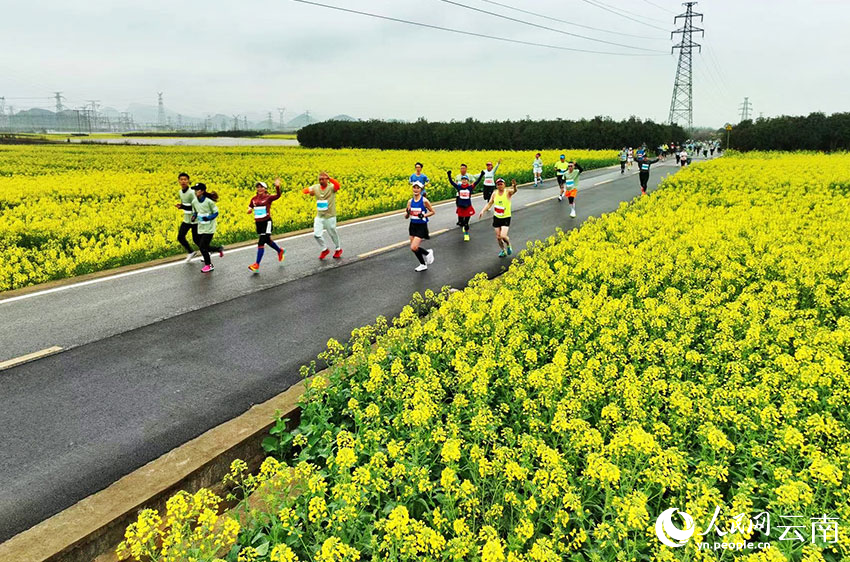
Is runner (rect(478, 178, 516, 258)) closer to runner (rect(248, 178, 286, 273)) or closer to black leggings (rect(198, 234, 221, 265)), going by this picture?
runner (rect(248, 178, 286, 273))

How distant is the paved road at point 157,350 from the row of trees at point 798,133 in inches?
2968

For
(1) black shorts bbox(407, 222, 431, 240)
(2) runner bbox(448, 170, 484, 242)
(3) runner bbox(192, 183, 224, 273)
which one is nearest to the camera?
(3) runner bbox(192, 183, 224, 273)

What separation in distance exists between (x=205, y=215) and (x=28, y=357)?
4.70m

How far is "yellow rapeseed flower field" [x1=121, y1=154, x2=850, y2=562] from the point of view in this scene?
135 inches

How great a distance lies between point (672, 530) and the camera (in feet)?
11.5

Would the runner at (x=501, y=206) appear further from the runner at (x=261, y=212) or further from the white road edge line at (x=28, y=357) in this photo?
the white road edge line at (x=28, y=357)

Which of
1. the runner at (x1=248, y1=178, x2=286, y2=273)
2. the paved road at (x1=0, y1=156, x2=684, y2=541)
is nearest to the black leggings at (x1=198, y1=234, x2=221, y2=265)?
the paved road at (x1=0, y1=156, x2=684, y2=541)

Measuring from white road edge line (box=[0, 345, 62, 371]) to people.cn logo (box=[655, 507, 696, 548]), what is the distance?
7.25 metres

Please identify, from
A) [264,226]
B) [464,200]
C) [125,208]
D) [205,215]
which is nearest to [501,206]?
[464,200]

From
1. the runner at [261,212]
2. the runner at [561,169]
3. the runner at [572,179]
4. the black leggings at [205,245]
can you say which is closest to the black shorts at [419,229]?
the runner at [261,212]

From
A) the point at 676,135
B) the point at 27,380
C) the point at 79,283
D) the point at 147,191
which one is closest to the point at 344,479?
the point at 27,380

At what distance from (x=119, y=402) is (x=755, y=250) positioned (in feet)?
35.9

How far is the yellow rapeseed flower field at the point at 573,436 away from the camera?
3.42 m

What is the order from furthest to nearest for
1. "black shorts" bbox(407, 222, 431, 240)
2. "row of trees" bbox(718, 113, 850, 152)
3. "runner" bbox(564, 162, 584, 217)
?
"row of trees" bbox(718, 113, 850, 152) < "runner" bbox(564, 162, 584, 217) < "black shorts" bbox(407, 222, 431, 240)
